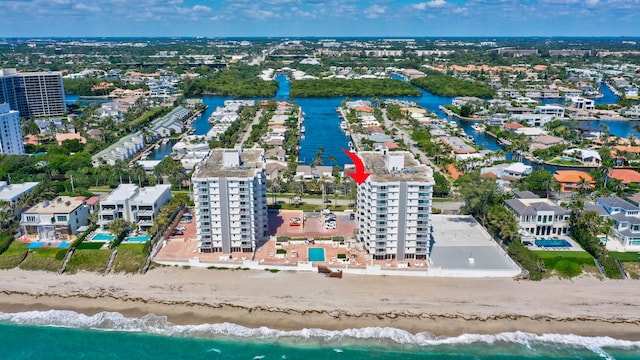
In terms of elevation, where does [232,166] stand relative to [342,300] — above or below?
above

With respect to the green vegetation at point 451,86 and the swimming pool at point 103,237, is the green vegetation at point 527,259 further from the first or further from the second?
the green vegetation at point 451,86

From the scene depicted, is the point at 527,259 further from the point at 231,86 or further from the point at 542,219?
the point at 231,86

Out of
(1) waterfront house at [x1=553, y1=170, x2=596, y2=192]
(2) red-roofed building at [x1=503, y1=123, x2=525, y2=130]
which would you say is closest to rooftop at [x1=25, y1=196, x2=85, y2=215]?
(1) waterfront house at [x1=553, y1=170, x2=596, y2=192]

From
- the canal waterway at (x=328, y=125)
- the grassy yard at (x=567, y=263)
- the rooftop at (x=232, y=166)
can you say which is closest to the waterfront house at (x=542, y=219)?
the grassy yard at (x=567, y=263)

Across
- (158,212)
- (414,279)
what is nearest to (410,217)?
(414,279)

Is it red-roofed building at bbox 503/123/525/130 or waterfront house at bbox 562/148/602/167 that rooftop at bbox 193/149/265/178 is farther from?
red-roofed building at bbox 503/123/525/130

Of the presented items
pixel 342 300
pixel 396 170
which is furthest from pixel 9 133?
pixel 342 300
